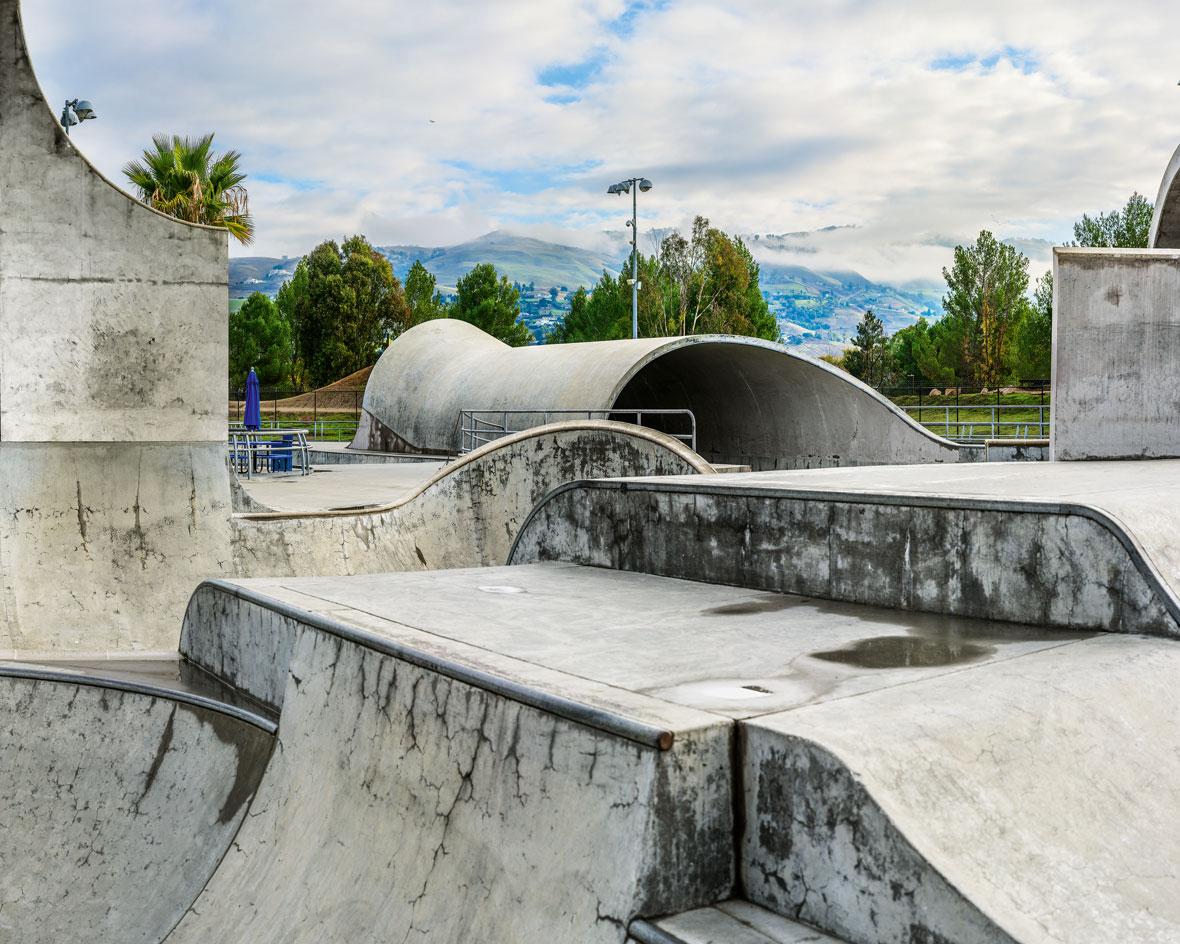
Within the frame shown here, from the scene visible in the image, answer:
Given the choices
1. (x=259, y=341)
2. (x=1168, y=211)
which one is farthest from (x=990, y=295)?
(x=1168, y=211)

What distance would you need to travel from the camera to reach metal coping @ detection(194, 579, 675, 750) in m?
3.02

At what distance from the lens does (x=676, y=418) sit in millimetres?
30938

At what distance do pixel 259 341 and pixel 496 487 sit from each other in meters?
53.2

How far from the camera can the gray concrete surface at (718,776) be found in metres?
2.81

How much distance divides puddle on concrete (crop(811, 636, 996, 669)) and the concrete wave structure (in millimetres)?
17218

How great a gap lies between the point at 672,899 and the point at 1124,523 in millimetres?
2604

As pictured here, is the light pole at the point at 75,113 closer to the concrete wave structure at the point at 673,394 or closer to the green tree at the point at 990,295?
the concrete wave structure at the point at 673,394

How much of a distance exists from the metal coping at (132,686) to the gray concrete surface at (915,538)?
7.80 ft

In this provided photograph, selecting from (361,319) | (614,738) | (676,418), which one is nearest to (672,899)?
(614,738)

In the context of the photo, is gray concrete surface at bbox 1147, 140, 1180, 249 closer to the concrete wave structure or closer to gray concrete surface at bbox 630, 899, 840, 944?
the concrete wave structure

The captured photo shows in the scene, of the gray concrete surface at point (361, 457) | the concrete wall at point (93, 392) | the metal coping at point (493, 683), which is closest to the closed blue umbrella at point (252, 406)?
the gray concrete surface at point (361, 457)

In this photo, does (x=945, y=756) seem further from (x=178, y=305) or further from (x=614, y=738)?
(x=178, y=305)

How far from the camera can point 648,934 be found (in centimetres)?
282

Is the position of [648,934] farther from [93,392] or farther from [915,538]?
[93,392]
